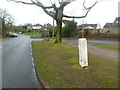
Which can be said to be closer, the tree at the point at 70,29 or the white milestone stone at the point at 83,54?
the white milestone stone at the point at 83,54

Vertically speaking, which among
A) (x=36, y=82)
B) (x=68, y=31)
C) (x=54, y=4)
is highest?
(x=54, y=4)

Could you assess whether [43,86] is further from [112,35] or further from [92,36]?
[92,36]

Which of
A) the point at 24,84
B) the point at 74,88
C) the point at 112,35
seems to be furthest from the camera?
the point at 112,35

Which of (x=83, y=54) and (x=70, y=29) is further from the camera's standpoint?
(x=70, y=29)

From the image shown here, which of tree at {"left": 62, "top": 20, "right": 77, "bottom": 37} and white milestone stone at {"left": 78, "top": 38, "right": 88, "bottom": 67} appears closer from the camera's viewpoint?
white milestone stone at {"left": 78, "top": 38, "right": 88, "bottom": 67}

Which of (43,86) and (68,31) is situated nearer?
(43,86)

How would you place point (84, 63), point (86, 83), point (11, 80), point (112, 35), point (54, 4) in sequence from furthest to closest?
1. point (112, 35)
2. point (54, 4)
3. point (84, 63)
4. point (11, 80)
5. point (86, 83)

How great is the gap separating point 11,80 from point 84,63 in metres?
3.18

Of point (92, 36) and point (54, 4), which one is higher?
point (54, 4)

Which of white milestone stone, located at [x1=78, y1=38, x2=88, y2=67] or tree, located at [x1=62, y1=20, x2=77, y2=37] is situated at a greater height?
tree, located at [x1=62, y1=20, x2=77, y2=37]

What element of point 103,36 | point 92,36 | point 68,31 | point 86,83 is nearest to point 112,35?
point 103,36

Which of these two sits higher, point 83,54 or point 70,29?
point 70,29

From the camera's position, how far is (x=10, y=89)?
459cm

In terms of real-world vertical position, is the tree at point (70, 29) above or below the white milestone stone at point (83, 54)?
above
